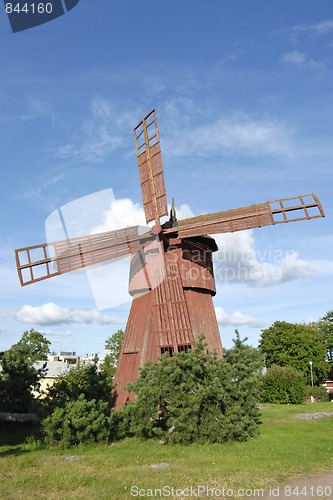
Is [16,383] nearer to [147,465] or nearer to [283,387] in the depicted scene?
[147,465]

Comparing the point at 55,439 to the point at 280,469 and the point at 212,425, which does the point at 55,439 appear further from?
the point at 280,469

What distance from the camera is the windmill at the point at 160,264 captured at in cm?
1567

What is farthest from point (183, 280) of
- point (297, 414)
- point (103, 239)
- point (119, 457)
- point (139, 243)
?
point (297, 414)

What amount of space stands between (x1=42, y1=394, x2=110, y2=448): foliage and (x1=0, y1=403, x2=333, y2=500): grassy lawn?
0.36m

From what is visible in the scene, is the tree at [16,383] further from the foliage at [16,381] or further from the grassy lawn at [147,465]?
the grassy lawn at [147,465]

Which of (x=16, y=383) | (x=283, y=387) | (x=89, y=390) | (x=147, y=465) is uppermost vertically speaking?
(x=16, y=383)

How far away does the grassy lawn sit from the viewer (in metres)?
8.77

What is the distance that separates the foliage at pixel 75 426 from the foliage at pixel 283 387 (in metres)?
18.8

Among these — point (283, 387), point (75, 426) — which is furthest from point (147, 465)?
point (283, 387)

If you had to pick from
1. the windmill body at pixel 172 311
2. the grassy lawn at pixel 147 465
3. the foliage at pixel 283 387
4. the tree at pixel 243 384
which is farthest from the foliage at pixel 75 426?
the foliage at pixel 283 387

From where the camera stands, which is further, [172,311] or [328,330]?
[328,330]

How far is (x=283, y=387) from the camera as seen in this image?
30.1 m

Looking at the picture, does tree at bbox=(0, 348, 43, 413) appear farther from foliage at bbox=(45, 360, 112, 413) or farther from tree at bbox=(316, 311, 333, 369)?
tree at bbox=(316, 311, 333, 369)

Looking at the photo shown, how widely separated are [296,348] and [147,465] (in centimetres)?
4113
